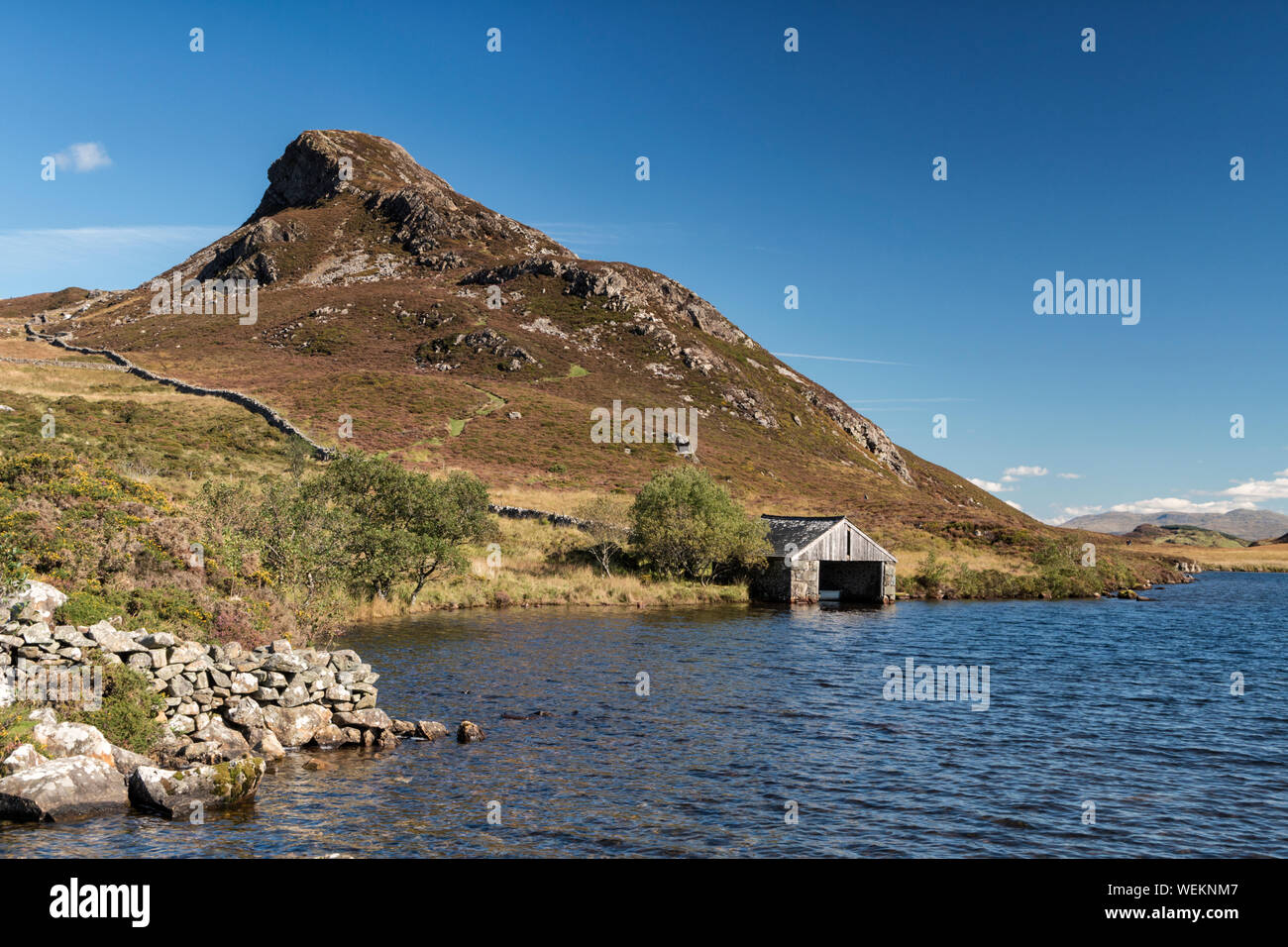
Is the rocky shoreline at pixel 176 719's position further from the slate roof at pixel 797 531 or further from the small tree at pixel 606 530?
the slate roof at pixel 797 531

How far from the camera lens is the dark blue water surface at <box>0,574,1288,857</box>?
15500 millimetres

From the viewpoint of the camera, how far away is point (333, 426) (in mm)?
97375

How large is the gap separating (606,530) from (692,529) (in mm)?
6979

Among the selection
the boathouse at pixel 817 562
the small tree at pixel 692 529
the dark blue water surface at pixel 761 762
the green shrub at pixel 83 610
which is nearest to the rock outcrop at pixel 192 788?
the dark blue water surface at pixel 761 762

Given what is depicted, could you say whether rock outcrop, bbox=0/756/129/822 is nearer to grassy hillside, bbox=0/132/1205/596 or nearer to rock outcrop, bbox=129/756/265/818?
rock outcrop, bbox=129/756/265/818

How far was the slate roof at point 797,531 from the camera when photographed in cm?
6375

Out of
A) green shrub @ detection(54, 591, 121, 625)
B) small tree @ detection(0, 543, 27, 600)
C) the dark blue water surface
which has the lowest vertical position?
the dark blue water surface

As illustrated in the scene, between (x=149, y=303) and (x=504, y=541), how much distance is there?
153 meters

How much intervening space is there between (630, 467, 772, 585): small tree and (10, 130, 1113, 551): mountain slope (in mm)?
26866

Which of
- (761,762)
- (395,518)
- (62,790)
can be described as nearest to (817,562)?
(395,518)

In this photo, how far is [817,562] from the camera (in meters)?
63.8

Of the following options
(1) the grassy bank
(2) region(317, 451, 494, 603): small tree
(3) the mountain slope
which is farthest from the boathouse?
(2) region(317, 451, 494, 603): small tree
